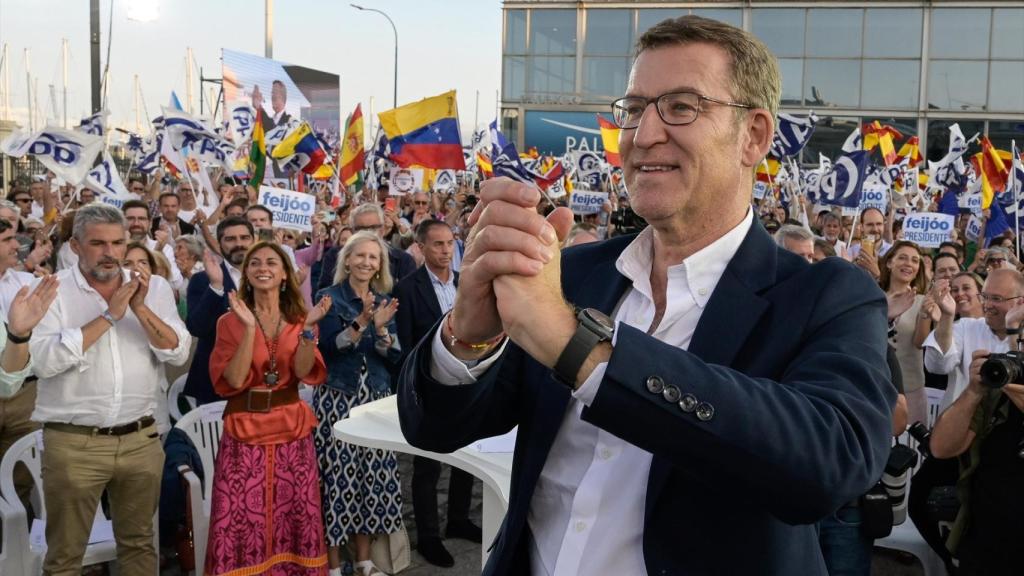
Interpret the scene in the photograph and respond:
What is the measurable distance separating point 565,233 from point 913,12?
38.2 m

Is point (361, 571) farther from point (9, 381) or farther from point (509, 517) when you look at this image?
point (509, 517)

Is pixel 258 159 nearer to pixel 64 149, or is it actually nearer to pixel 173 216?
pixel 173 216

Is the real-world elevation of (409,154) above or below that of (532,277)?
Result: above

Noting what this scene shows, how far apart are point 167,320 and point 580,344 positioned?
414 centimetres

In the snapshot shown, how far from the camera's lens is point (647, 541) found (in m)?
1.42

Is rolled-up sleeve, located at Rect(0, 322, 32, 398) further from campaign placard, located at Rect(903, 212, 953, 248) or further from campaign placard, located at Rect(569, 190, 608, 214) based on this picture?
campaign placard, located at Rect(569, 190, 608, 214)

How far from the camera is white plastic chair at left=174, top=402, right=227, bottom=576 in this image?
5023 mm

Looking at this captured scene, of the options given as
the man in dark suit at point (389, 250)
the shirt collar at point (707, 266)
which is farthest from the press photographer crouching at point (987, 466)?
the man in dark suit at point (389, 250)

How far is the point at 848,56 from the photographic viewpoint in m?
35.6

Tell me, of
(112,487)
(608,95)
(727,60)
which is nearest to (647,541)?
(727,60)

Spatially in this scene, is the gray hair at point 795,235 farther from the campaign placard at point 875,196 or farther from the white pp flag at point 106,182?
the white pp flag at point 106,182

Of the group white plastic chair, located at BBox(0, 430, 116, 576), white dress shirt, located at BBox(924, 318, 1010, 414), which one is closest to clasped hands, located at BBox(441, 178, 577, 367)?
white plastic chair, located at BBox(0, 430, 116, 576)

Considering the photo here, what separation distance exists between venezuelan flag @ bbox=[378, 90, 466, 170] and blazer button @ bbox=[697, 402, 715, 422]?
10.3m

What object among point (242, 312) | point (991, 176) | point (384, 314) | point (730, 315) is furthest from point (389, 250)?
point (991, 176)
